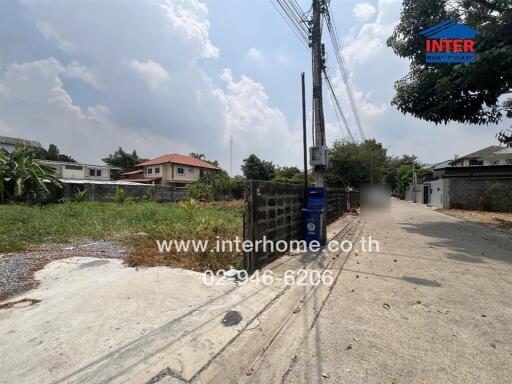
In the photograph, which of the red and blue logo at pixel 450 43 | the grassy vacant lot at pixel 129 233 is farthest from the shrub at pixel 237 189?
the red and blue logo at pixel 450 43

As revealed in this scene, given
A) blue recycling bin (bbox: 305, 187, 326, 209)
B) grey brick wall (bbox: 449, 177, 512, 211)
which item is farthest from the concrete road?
grey brick wall (bbox: 449, 177, 512, 211)

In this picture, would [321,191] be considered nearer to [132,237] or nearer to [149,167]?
[132,237]

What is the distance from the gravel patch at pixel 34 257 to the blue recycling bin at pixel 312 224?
13.8 feet

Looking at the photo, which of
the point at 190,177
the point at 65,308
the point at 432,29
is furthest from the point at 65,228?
the point at 190,177

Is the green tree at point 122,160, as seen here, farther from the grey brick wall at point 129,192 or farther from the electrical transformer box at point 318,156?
the electrical transformer box at point 318,156

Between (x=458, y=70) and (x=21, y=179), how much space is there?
20.7 meters

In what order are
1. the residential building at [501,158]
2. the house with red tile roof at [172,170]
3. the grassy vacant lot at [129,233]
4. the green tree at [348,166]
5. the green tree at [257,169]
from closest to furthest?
1. the grassy vacant lot at [129,233]
2. the green tree at [348,166]
3. the residential building at [501,158]
4. the house with red tile roof at [172,170]
5. the green tree at [257,169]

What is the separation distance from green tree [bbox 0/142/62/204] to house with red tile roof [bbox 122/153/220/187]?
56.4ft

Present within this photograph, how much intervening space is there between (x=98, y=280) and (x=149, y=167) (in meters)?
33.4

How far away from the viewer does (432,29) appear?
10.4 m

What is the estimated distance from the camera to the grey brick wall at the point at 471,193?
701 inches

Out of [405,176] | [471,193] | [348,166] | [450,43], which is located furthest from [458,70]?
[405,176]

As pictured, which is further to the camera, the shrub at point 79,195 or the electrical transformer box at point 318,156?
the shrub at point 79,195

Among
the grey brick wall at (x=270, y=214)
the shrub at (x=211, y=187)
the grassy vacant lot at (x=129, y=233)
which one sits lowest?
the grassy vacant lot at (x=129, y=233)
